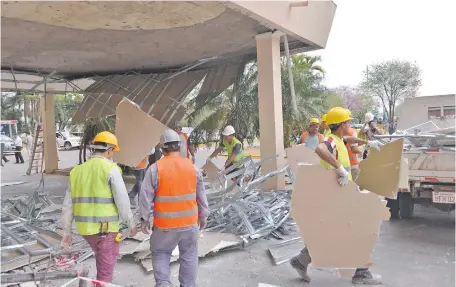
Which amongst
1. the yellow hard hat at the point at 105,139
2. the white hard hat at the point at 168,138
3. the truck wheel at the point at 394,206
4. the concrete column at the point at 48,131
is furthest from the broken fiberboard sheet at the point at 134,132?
the concrete column at the point at 48,131

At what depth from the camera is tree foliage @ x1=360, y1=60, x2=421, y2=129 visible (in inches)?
1056

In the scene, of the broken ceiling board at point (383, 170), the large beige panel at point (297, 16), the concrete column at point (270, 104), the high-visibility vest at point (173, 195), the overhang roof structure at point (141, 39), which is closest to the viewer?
the high-visibility vest at point (173, 195)

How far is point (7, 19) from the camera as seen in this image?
604cm

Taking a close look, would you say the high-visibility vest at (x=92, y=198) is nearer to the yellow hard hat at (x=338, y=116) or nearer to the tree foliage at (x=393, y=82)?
the yellow hard hat at (x=338, y=116)

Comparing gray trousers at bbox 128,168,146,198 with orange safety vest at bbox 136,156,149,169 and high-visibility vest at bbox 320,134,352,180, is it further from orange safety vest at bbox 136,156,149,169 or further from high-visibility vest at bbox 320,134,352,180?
high-visibility vest at bbox 320,134,352,180

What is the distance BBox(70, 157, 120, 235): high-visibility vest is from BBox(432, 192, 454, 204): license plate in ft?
14.3

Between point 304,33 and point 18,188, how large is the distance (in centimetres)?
828

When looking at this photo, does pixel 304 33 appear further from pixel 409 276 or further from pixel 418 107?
pixel 409 276

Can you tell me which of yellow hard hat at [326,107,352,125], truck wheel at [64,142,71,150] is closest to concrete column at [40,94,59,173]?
yellow hard hat at [326,107,352,125]

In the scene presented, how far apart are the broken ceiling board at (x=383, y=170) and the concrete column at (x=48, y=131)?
1187 centimetres

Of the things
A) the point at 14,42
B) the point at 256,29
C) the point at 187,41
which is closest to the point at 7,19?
the point at 14,42

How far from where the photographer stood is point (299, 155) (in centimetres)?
576

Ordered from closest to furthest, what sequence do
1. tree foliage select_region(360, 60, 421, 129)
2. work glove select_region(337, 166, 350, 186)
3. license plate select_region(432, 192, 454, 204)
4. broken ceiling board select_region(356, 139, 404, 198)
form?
1. work glove select_region(337, 166, 350, 186)
2. broken ceiling board select_region(356, 139, 404, 198)
3. license plate select_region(432, 192, 454, 204)
4. tree foliage select_region(360, 60, 421, 129)

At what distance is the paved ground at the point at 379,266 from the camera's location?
376 centimetres
